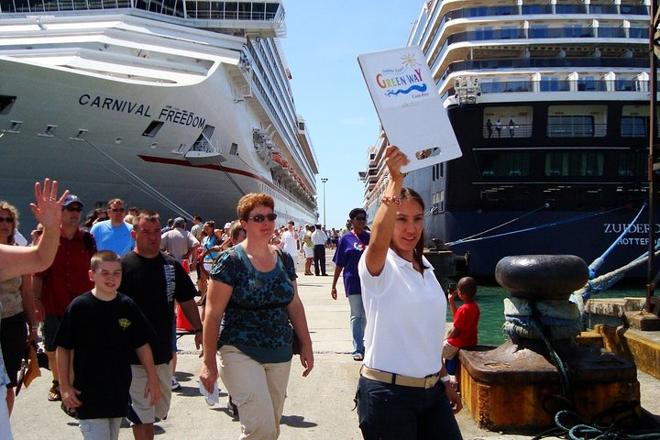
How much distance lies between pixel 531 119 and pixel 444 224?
161 inches

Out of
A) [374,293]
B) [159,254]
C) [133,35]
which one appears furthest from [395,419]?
[133,35]

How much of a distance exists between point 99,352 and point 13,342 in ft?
3.48

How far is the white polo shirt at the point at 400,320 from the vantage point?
266 cm

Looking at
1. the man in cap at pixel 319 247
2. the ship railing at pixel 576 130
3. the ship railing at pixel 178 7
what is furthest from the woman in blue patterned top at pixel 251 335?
the ship railing at pixel 178 7

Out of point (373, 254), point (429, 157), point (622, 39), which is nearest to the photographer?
point (373, 254)

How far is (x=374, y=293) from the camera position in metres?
2.71

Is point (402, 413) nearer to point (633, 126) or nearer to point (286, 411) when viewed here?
point (286, 411)

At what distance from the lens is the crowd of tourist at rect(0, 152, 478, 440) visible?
2.66 m

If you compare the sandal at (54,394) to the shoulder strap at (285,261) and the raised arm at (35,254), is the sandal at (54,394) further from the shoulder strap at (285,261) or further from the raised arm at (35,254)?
the raised arm at (35,254)

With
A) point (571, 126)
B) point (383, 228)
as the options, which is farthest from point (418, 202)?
point (571, 126)

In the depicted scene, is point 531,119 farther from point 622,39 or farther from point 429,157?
point 429,157

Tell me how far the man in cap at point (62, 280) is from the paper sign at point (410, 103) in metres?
2.97

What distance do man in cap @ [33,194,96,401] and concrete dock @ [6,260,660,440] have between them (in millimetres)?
470

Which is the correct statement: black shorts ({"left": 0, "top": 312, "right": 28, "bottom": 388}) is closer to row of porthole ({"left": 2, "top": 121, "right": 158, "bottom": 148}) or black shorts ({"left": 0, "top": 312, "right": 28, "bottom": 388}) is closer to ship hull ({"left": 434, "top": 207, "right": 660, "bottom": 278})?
ship hull ({"left": 434, "top": 207, "right": 660, "bottom": 278})
